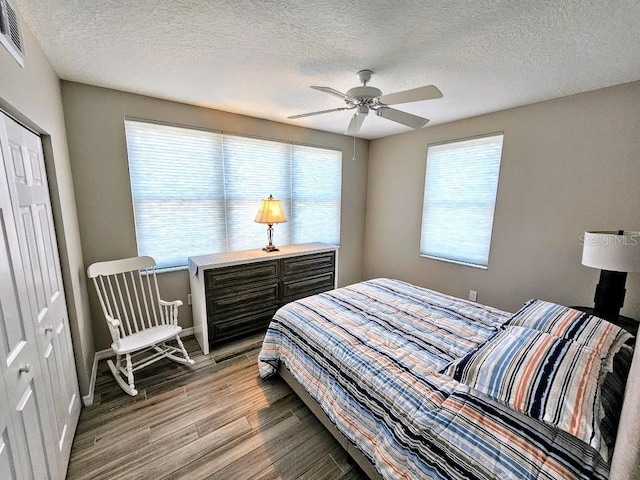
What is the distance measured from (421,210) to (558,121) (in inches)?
62.4

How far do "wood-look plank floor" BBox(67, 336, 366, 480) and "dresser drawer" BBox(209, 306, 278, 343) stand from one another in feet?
1.22

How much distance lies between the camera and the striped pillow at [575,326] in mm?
1321

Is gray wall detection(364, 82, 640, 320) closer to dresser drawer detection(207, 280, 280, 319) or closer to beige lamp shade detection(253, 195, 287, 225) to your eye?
beige lamp shade detection(253, 195, 287, 225)

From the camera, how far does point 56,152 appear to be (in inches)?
71.5

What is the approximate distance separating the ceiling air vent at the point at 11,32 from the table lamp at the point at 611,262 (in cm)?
351

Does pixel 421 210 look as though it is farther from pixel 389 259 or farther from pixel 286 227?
pixel 286 227

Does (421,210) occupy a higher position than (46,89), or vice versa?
(46,89)

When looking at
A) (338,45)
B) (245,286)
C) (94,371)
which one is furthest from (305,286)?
(338,45)

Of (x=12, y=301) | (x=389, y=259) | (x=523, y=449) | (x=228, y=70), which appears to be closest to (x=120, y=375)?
(x=12, y=301)

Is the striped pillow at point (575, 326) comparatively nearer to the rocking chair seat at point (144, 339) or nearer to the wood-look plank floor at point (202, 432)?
the wood-look plank floor at point (202, 432)

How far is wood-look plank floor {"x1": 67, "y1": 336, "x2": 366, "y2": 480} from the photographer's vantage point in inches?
59.6

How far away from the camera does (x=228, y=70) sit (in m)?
1.95

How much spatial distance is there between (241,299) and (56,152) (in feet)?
6.01

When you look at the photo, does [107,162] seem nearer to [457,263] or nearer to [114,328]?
Answer: [114,328]
